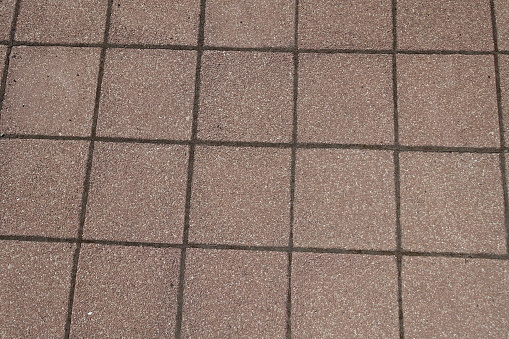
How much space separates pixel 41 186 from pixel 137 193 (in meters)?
0.30

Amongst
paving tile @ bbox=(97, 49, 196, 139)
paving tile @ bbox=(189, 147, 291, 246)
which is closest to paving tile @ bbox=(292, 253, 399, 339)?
paving tile @ bbox=(189, 147, 291, 246)

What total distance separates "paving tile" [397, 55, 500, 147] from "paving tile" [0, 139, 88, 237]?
1.00 m

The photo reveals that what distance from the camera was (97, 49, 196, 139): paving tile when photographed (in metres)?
1.60

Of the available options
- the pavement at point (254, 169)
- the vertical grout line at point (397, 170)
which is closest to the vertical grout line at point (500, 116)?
the pavement at point (254, 169)

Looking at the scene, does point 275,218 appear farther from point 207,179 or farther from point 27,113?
point 27,113

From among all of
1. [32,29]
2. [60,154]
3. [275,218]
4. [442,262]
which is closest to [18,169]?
[60,154]

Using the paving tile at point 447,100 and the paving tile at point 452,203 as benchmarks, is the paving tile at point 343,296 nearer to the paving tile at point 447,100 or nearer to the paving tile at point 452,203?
the paving tile at point 452,203

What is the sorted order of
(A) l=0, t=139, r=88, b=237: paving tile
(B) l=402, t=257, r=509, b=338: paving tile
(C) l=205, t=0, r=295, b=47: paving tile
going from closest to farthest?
(B) l=402, t=257, r=509, b=338: paving tile < (A) l=0, t=139, r=88, b=237: paving tile < (C) l=205, t=0, r=295, b=47: paving tile

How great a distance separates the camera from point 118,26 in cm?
169

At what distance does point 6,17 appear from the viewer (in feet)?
5.62

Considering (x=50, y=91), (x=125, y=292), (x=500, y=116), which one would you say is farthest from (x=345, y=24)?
(x=125, y=292)

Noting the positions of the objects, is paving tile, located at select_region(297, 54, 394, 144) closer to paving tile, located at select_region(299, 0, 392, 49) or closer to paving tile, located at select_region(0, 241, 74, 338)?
paving tile, located at select_region(299, 0, 392, 49)

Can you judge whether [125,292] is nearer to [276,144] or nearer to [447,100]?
[276,144]

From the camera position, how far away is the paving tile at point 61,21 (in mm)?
1688
